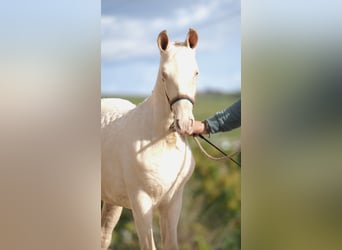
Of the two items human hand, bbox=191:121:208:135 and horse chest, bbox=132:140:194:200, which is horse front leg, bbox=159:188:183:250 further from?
human hand, bbox=191:121:208:135

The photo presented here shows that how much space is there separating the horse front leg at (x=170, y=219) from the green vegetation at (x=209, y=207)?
0.04 meters

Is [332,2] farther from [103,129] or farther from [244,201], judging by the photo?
[103,129]

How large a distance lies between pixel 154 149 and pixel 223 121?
42 cm

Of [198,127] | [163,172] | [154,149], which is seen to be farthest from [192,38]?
[163,172]

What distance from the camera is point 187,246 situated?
10.2 feet

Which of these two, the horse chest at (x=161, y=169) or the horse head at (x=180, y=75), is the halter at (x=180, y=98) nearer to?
the horse head at (x=180, y=75)

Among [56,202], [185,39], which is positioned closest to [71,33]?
[185,39]

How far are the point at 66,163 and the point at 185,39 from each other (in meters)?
0.92

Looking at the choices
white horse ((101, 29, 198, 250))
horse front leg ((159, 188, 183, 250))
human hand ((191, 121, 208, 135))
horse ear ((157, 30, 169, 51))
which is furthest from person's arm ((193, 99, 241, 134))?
horse ear ((157, 30, 169, 51))

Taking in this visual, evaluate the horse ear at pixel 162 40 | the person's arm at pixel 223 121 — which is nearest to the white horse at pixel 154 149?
the horse ear at pixel 162 40

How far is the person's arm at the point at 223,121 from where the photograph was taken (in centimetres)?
310

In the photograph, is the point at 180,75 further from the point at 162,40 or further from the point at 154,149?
the point at 154,149

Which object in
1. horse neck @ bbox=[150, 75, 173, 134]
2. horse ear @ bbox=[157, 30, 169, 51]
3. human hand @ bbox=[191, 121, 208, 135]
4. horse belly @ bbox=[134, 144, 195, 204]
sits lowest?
horse belly @ bbox=[134, 144, 195, 204]

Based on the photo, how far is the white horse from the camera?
2939mm
